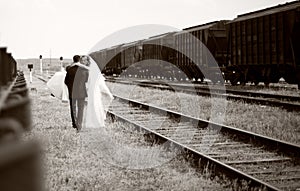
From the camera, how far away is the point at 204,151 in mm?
7883

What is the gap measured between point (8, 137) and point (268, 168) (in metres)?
5.89

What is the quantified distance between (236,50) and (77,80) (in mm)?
14739

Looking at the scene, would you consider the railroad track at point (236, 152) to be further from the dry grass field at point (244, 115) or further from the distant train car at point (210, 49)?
the distant train car at point (210, 49)

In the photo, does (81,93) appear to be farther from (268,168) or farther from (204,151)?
(268,168)

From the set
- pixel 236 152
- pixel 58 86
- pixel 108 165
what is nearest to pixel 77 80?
pixel 58 86

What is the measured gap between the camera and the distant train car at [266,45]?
1849cm

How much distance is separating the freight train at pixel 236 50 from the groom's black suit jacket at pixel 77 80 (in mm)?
10739

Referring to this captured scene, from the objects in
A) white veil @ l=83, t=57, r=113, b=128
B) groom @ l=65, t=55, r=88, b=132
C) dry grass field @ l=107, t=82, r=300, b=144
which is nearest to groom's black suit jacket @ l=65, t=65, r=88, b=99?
groom @ l=65, t=55, r=88, b=132

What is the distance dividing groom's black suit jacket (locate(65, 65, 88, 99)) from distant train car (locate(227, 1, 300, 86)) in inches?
422

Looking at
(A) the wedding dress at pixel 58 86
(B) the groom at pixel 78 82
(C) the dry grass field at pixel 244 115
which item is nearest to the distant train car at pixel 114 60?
(C) the dry grass field at pixel 244 115

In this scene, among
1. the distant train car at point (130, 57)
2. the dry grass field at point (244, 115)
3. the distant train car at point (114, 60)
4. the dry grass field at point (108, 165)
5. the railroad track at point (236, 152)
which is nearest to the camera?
the dry grass field at point (108, 165)

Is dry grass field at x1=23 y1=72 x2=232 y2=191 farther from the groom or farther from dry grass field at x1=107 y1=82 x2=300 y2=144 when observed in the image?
dry grass field at x1=107 y1=82 x2=300 y2=144

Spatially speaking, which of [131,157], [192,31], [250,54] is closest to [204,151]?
[131,157]

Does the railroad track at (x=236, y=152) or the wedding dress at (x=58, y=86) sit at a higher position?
the wedding dress at (x=58, y=86)
